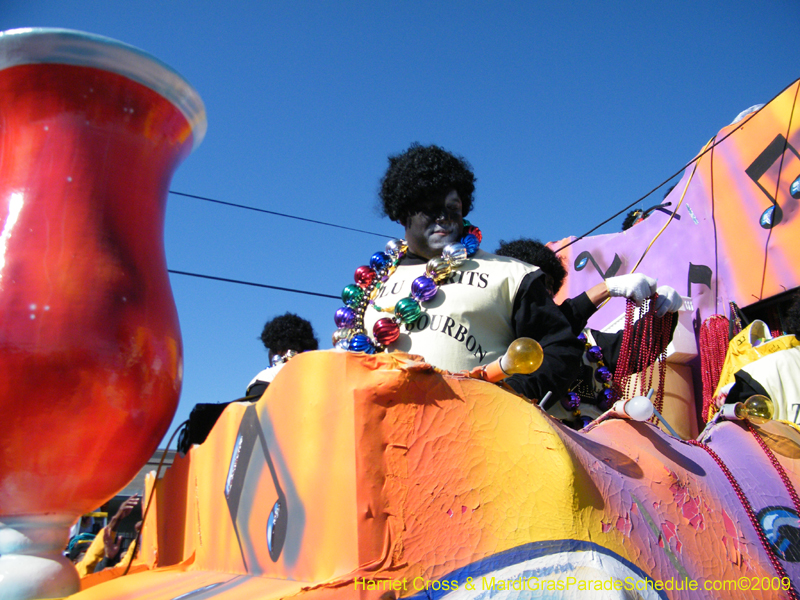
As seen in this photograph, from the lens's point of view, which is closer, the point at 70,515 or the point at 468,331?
the point at 70,515

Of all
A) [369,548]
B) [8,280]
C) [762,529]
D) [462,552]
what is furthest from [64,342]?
[762,529]

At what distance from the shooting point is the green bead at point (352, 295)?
2123 mm

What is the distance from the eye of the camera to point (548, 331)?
1729mm

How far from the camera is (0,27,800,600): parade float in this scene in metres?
0.81

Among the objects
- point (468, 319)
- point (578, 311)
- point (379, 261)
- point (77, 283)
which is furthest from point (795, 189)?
point (77, 283)

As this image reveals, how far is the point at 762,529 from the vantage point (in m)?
1.19

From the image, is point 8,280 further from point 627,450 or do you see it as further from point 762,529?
point 762,529

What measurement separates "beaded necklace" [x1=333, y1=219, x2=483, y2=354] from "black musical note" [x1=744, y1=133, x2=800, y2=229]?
254 centimetres

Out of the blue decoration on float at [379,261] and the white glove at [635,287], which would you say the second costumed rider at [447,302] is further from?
the white glove at [635,287]

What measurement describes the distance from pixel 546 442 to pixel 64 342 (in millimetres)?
766

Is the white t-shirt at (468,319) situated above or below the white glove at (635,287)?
below

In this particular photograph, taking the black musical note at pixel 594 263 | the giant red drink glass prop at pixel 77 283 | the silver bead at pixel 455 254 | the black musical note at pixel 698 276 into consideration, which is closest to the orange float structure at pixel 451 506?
the giant red drink glass prop at pixel 77 283

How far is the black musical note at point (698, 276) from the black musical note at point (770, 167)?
47cm

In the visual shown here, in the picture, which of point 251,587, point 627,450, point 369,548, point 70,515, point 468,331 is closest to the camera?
point 369,548
